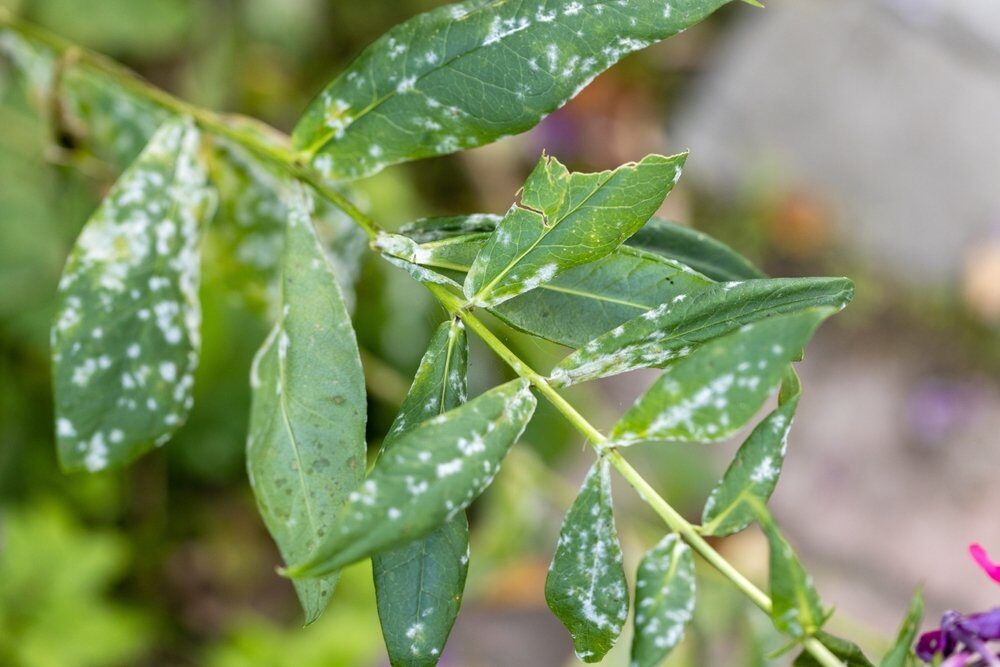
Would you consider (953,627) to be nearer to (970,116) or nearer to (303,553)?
(303,553)

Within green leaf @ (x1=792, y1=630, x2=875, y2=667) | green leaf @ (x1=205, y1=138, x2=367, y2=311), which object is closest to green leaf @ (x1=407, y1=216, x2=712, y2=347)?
green leaf @ (x1=792, y1=630, x2=875, y2=667)

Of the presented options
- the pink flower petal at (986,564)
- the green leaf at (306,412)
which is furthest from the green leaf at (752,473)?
the green leaf at (306,412)

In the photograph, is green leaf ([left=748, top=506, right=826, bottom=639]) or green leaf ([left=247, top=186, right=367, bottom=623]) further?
green leaf ([left=247, top=186, right=367, bottom=623])

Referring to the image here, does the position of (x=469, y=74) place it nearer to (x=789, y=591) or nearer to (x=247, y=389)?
(x=789, y=591)

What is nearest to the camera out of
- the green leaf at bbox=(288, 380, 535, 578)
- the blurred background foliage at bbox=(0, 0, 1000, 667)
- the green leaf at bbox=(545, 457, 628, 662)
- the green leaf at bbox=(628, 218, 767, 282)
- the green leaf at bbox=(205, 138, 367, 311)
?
the green leaf at bbox=(288, 380, 535, 578)

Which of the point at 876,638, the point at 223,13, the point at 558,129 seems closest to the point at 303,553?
the point at 876,638

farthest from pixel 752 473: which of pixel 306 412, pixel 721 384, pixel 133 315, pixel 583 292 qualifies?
pixel 133 315

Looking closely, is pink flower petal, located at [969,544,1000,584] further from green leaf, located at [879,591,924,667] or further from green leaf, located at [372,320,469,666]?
green leaf, located at [372,320,469,666]

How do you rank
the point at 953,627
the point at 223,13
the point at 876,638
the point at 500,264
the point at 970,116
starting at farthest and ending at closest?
the point at 970,116, the point at 223,13, the point at 876,638, the point at 500,264, the point at 953,627
